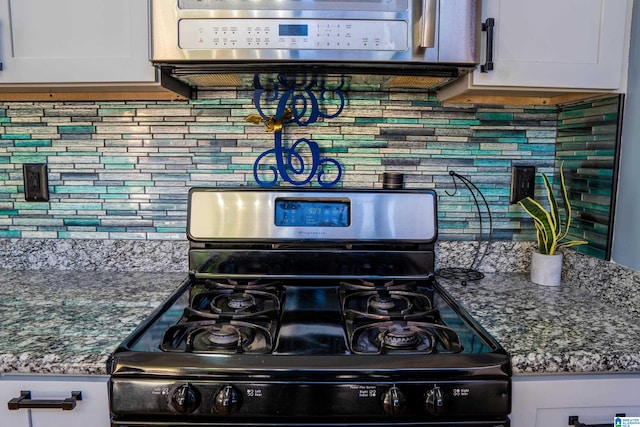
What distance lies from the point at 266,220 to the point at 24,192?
84 cm

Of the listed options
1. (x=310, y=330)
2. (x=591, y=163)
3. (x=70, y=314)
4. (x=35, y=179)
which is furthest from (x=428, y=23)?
(x=35, y=179)

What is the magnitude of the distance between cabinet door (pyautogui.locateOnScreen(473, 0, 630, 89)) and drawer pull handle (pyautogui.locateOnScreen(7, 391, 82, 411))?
3.79 ft

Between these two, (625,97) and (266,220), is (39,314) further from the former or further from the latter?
(625,97)

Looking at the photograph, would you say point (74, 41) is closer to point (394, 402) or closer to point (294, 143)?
point (294, 143)

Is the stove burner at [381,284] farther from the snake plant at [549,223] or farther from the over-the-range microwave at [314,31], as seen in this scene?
the over-the-range microwave at [314,31]

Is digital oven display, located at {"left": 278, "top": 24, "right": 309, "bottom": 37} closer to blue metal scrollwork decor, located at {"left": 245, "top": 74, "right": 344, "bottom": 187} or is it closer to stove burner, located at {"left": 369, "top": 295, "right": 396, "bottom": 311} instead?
blue metal scrollwork decor, located at {"left": 245, "top": 74, "right": 344, "bottom": 187}

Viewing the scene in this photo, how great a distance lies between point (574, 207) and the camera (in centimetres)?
142

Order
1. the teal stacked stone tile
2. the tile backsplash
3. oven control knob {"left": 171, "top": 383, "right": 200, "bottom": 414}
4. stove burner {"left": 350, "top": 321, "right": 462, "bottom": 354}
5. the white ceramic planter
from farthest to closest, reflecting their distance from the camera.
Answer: the tile backsplash, the white ceramic planter, the teal stacked stone tile, stove burner {"left": 350, "top": 321, "right": 462, "bottom": 354}, oven control knob {"left": 171, "top": 383, "right": 200, "bottom": 414}

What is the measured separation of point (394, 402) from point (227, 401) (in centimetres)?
30

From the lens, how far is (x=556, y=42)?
115 cm

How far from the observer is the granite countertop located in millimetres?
875

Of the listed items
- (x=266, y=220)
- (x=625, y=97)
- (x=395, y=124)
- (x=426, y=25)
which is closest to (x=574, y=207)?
(x=625, y=97)

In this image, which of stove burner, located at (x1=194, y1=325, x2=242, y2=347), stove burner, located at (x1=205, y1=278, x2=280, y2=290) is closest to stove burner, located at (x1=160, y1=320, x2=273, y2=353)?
stove burner, located at (x1=194, y1=325, x2=242, y2=347)

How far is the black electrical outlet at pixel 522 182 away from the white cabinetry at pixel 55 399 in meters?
1.30
